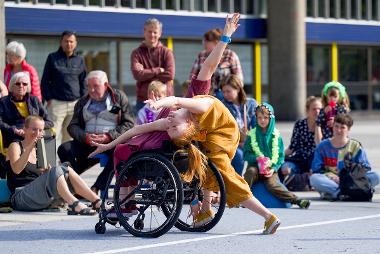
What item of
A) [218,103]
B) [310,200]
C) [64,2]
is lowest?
[310,200]

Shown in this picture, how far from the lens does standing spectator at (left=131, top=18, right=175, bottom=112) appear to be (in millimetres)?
15266

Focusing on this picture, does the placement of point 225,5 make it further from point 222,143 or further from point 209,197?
point 222,143

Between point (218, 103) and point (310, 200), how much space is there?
3.77 m

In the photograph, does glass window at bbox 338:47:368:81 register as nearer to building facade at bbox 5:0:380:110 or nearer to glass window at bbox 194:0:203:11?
building facade at bbox 5:0:380:110

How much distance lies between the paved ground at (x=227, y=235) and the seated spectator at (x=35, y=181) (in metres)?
0.14

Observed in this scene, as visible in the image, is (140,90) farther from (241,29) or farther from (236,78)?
(241,29)

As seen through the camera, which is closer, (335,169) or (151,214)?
(151,214)

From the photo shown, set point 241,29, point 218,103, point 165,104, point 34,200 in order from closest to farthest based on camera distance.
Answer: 1. point 165,104
2. point 218,103
3. point 34,200
4. point 241,29

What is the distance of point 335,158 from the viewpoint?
13922 millimetres

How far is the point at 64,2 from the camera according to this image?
93.2ft

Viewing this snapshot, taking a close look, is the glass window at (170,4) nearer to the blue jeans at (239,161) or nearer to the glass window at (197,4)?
the glass window at (197,4)

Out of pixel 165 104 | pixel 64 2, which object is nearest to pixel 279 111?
pixel 64 2

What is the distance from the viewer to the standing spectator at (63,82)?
16.2m

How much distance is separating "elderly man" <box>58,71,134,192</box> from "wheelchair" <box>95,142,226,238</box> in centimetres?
300
